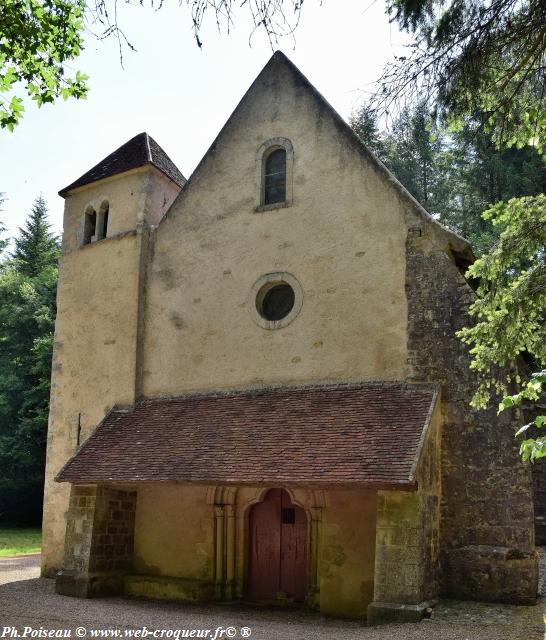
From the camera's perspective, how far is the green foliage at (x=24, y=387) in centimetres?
2675

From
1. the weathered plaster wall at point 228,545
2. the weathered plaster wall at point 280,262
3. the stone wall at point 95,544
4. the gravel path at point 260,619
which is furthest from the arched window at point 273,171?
the gravel path at point 260,619

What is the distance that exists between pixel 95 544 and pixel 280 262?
6.01 meters

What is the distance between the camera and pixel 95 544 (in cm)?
1181

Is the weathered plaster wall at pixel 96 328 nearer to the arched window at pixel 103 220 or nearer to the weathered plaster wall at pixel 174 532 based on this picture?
the arched window at pixel 103 220

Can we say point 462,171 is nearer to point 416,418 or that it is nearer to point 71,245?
point 71,245

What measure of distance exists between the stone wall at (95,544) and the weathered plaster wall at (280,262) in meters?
2.37

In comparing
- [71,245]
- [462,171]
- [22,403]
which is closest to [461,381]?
[71,245]

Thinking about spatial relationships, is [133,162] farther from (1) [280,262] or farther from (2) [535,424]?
(2) [535,424]

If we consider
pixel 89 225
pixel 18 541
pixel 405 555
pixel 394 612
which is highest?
pixel 89 225

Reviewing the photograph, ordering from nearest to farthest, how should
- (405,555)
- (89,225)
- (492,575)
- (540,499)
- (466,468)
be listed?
(405,555) < (492,575) < (466,468) < (89,225) < (540,499)

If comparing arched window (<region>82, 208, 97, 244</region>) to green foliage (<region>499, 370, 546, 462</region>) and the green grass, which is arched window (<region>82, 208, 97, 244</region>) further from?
green foliage (<region>499, 370, 546, 462</region>)

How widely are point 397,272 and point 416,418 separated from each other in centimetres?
268

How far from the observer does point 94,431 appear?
12.9 m

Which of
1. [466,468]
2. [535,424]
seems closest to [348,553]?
[466,468]
